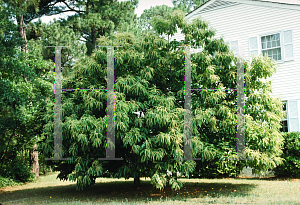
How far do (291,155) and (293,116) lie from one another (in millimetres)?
1797

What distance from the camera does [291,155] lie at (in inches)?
454

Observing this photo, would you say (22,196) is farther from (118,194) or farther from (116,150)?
(116,150)

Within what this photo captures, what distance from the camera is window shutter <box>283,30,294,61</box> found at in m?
12.8

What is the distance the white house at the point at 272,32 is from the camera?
1262cm

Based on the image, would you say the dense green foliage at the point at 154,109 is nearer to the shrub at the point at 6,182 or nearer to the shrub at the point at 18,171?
the shrub at the point at 6,182

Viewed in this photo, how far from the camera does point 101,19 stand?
21.7 meters

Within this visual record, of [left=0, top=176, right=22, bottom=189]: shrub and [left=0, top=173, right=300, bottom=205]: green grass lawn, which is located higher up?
[left=0, top=173, right=300, bottom=205]: green grass lawn

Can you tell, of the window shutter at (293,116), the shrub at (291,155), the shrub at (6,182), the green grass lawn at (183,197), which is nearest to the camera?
the green grass lawn at (183,197)

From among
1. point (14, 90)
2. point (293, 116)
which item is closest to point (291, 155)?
point (293, 116)

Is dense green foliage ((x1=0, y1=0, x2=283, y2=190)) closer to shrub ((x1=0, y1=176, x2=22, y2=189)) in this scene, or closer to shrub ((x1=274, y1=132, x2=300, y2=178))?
shrub ((x1=274, y1=132, x2=300, y2=178))

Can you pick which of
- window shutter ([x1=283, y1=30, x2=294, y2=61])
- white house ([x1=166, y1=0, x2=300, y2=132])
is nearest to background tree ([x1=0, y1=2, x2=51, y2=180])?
white house ([x1=166, y1=0, x2=300, y2=132])

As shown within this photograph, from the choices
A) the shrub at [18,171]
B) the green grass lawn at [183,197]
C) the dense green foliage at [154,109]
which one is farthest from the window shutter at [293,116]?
the shrub at [18,171]

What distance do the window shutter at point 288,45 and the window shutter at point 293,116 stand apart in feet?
6.26

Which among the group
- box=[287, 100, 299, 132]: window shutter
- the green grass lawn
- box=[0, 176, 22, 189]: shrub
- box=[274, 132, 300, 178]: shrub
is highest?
box=[287, 100, 299, 132]: window shutter
